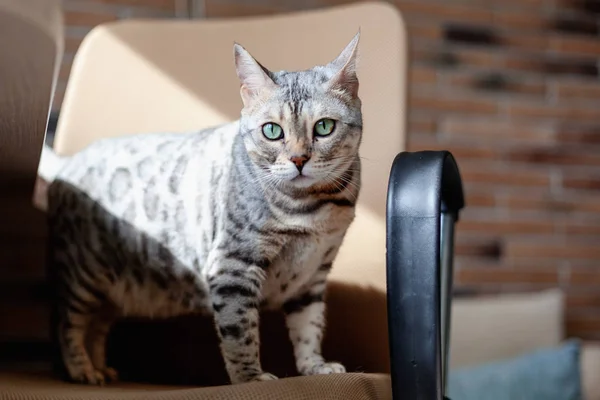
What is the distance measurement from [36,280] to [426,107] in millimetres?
1252

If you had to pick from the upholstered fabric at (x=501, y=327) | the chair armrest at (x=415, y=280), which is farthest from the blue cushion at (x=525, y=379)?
the chair armrest at (x=415, y=280)

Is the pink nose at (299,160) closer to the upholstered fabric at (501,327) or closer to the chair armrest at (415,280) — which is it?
the chair armrest at (415,280)

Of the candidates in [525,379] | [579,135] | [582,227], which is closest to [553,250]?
[582,227]

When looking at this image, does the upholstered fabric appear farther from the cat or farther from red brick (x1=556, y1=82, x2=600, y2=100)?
the cat

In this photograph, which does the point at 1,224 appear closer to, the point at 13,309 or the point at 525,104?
the point at 13,309

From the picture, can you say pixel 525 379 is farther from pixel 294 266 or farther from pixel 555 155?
pixel 294 266

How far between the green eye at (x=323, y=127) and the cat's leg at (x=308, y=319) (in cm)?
16

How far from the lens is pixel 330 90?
655 mm

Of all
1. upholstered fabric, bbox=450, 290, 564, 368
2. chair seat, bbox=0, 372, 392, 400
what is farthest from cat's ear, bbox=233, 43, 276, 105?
upholstered fabric, bbox=450, 290, 564, 368

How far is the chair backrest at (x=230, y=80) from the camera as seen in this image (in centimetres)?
71

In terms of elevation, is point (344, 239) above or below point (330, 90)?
below

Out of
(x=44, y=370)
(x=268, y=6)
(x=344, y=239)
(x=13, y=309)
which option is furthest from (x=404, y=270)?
(x=268, y=6)

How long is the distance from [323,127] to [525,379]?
47.9 inches

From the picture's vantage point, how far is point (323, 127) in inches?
25.6
